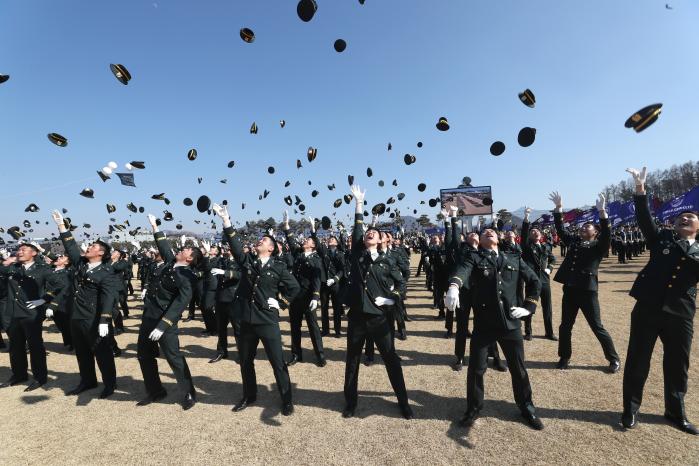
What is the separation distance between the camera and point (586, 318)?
6.12 meters

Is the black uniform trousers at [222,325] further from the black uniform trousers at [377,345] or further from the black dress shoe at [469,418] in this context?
the black dress shoe at [469,418]

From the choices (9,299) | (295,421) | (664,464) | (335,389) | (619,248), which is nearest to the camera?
(664,464)

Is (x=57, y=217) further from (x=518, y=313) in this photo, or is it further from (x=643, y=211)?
(x=643, y=211)

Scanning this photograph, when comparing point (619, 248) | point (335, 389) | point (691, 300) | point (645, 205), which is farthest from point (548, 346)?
point (619, 248)

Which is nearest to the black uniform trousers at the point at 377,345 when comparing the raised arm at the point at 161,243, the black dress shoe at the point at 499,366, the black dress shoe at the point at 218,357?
the black dress shoe at the point at 499,366

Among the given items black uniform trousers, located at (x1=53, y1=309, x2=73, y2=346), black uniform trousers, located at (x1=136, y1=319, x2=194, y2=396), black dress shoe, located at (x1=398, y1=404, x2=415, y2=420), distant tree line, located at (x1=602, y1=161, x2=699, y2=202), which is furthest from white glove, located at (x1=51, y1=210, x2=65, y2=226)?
distant tree line, located at (x1=602, y1=161, x2=699, y2=202)

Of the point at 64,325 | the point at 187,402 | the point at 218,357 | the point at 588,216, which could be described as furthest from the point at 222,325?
the point at 588,216

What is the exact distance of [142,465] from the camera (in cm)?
387

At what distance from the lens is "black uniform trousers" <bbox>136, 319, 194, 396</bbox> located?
5.23m

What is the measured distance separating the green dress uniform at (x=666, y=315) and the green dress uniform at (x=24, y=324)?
9760 millimetres

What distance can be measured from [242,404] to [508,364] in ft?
12.9

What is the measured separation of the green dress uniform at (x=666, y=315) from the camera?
160 inches

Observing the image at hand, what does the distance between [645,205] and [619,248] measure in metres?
25.3

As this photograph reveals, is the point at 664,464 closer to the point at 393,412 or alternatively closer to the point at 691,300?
the point at 691,300
